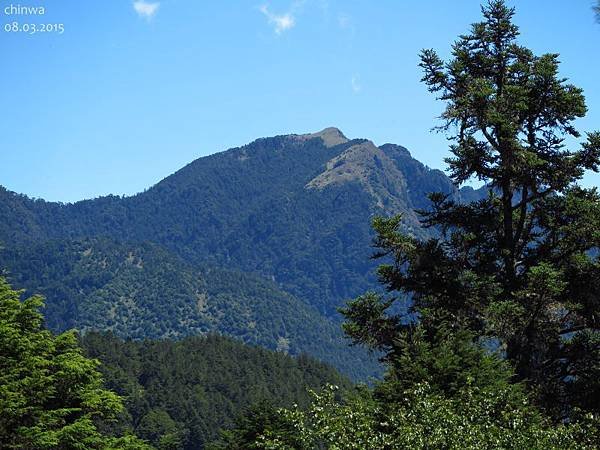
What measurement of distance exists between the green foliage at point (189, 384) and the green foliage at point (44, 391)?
121 m

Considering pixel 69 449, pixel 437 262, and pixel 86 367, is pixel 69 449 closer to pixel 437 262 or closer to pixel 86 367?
pixel 86 367

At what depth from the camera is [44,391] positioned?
24.9 metres

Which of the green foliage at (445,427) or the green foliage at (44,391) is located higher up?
the green foliage at (44,391)

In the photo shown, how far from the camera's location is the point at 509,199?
85.9 feet

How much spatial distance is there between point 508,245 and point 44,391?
663 inches

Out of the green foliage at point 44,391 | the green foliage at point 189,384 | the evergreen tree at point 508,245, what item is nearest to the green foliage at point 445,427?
the evergreen tree at point 508,245

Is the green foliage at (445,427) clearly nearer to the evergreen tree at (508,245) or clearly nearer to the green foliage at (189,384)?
the evergreen tree at (508,245)

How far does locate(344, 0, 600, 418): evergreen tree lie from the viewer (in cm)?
2359

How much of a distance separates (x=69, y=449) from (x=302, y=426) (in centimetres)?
1264

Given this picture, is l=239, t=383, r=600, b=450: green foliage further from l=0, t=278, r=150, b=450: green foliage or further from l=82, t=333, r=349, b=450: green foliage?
l=82, t=333, r=349, b=450: green foliage

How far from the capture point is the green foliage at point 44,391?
2362cm

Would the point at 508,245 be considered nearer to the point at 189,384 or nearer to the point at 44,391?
the point at 44,391

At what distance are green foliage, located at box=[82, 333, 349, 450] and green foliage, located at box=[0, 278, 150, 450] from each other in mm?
120668

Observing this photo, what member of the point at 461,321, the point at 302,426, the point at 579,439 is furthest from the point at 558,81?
the point at 302,426
